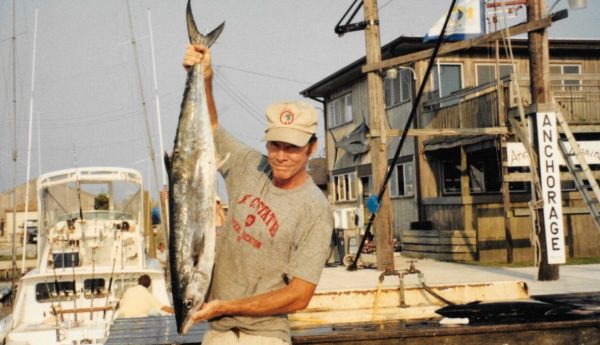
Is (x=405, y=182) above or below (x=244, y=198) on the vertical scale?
above

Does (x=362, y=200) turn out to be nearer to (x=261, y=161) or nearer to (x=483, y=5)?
(x=483, y=5)

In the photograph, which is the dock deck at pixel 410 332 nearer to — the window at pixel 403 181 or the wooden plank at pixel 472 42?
the wooden plank at pixel 472 42

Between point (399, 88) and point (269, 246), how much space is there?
59.1ft

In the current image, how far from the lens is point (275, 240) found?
3006 millimetres

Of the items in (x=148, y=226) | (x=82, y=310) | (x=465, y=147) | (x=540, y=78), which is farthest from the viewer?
(x=465, y=147)

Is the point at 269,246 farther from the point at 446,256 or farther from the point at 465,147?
the point at 465,147

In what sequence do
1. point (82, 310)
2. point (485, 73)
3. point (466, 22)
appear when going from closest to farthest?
point (82, 310) < point (466, 22) < point (485, 73)

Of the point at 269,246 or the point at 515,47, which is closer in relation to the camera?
the point at 269,246

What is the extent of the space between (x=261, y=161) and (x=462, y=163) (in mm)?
14719

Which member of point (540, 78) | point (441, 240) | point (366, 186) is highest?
point (540, 78)

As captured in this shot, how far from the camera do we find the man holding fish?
9.76ft

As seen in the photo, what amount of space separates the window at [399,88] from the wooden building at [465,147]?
34mm

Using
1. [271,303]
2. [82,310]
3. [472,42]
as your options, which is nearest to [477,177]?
[472,42]

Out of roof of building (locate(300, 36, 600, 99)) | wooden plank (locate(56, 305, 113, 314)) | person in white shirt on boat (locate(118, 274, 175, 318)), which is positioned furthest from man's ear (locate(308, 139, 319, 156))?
roof of building (locate(300, 36, 600, 99))
